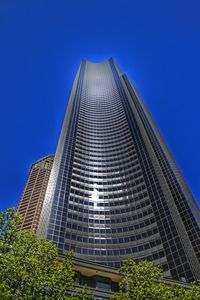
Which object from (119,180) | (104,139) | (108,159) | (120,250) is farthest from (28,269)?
(104,139)

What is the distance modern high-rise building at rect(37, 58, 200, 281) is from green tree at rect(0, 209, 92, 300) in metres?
46.5

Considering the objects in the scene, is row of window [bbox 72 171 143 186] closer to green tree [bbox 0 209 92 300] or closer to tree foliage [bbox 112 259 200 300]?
tree foliage [bbox 112 259 200 300]

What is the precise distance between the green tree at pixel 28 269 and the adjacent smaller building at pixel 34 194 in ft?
346

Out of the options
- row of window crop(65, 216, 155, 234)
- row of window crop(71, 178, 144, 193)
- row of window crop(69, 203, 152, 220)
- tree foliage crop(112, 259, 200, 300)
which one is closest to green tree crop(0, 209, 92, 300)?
tree foliage crop(112, 259, 200, 300)

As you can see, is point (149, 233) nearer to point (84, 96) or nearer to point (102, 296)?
point (102, 296)

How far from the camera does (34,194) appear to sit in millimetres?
153125

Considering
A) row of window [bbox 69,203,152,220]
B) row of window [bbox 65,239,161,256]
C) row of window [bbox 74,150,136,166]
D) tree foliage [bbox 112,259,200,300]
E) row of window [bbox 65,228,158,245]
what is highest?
row of window [bbox 74,150,136,166]

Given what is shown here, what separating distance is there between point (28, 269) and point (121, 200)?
7205 centimetres

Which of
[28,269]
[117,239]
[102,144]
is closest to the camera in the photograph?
[28,269]

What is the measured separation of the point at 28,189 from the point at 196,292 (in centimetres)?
14903

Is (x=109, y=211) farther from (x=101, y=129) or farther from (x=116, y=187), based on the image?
(x=101, y=129)

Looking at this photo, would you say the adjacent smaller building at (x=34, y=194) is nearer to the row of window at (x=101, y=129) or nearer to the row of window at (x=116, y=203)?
the row of window at (x=116, y=203)

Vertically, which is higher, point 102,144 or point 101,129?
point 101,129

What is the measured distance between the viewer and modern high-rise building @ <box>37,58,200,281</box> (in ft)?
224
